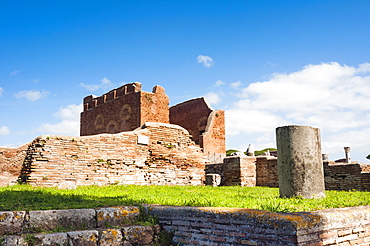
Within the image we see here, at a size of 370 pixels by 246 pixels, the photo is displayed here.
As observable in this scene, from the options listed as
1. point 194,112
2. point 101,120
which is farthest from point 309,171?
point 101,120

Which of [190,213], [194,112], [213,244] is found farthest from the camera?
[194,112]

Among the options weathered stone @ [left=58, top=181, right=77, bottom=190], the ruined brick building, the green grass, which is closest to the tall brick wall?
weathered stone @ [left=58, top=181, right=77, bottom=190]

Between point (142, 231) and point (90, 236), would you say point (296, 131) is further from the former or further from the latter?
point (90, 236)

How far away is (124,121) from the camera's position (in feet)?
73.5

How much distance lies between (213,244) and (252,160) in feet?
31.7

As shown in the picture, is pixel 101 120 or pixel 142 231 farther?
pixel 101 120

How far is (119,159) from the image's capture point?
1070cm

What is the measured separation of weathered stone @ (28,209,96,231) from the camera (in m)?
4.06

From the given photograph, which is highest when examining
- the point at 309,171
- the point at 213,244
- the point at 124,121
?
the point at 124,121

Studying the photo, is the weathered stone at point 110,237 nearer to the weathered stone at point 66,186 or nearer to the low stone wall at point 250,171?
the weathered stone at point 66,186

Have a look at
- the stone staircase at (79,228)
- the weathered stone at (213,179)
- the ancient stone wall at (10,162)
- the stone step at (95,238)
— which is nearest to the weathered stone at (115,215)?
the stone staircase at (79,228)

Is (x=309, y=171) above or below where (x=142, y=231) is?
above

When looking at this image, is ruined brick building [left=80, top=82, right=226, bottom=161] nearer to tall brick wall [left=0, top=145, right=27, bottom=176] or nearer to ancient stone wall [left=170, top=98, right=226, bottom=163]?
ancient stone wall [left=170, top=98, right=226, bottom=163]

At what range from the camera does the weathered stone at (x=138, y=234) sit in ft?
13.9
